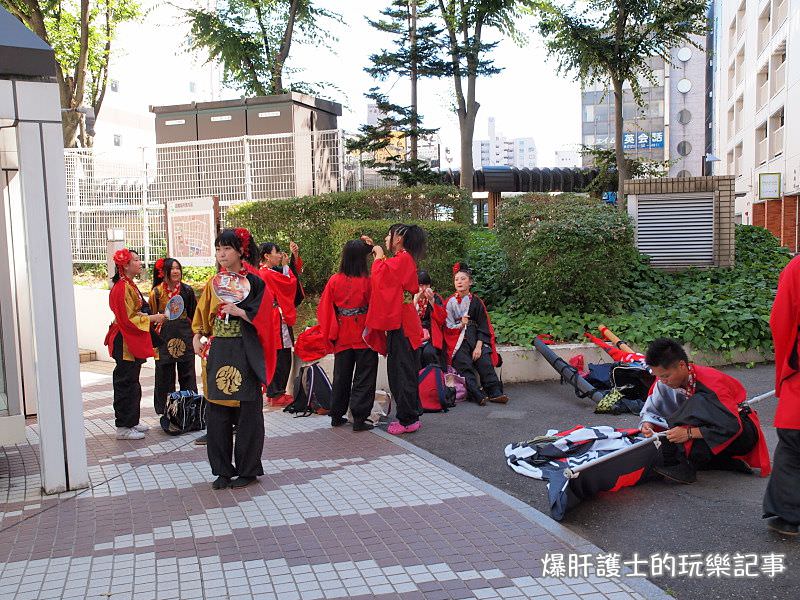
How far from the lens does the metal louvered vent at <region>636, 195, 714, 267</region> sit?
453 inches

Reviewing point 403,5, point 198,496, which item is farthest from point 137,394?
point 403,5

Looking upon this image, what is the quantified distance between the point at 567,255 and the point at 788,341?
5.46 metres

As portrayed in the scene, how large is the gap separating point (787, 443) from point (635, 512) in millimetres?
1006

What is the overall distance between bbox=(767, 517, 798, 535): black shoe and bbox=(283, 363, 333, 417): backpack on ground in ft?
14.6

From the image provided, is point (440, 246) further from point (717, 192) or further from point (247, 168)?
point (717, 192)

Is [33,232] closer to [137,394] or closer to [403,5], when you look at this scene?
[137,394]

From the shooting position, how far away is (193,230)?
1065 centimetres

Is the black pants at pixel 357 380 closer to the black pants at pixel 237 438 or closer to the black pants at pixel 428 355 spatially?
the black pants at pixel 428 355

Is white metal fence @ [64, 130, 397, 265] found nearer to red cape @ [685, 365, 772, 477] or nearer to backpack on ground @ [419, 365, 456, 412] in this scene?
backpack on ground @ [419, 365, 456, 412]

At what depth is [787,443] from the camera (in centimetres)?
403

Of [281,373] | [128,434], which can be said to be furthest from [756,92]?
[128,434]

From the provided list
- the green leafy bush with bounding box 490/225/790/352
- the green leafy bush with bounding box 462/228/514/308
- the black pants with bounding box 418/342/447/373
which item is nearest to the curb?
the black pants with bounding box 418/342/447/373

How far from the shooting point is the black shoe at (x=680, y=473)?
5027mm

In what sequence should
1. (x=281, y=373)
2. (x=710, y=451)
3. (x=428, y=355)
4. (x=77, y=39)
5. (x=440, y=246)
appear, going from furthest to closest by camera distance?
(x=77, y=39) → (x=440, y=246) → (x=281, y=373) → (x=428, y=355) → (x=710, y=451)
